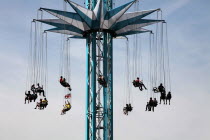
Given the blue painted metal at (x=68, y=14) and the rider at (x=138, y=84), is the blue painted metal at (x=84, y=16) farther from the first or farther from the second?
the rider at (x=138, y=84)

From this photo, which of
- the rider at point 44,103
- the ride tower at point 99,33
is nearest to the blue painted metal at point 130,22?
the ride tower at point 99,33

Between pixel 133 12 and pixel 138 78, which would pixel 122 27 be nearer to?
pixel 133 12

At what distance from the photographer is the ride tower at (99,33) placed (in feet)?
118

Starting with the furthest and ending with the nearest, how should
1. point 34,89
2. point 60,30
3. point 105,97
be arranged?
point 60,30
point 105,97
point 34,89

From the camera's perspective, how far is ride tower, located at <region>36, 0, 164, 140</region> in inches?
1412

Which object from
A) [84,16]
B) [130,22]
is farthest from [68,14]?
[130,22]

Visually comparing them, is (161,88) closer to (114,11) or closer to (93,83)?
(93,83)

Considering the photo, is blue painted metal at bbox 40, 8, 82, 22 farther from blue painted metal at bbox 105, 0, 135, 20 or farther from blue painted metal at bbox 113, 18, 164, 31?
blue painted metal at bbox 113, 18, 164, 31

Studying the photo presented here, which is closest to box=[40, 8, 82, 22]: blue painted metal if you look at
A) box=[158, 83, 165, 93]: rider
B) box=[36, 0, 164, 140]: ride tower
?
box=[36, 0, 164, 140]: ride tower

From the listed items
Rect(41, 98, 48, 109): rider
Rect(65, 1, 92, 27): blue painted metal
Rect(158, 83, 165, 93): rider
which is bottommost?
Rect(41, 98, 48, 109): rider

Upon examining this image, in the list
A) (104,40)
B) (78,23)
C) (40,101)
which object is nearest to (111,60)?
(104,40)

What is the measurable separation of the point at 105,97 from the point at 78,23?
6.59 meters

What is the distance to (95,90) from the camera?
36.2 metres

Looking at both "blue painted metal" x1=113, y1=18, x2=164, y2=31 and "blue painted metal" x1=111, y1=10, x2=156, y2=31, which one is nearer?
"blue painted metal" x1=111, y1=10, x2=156, y2=31
